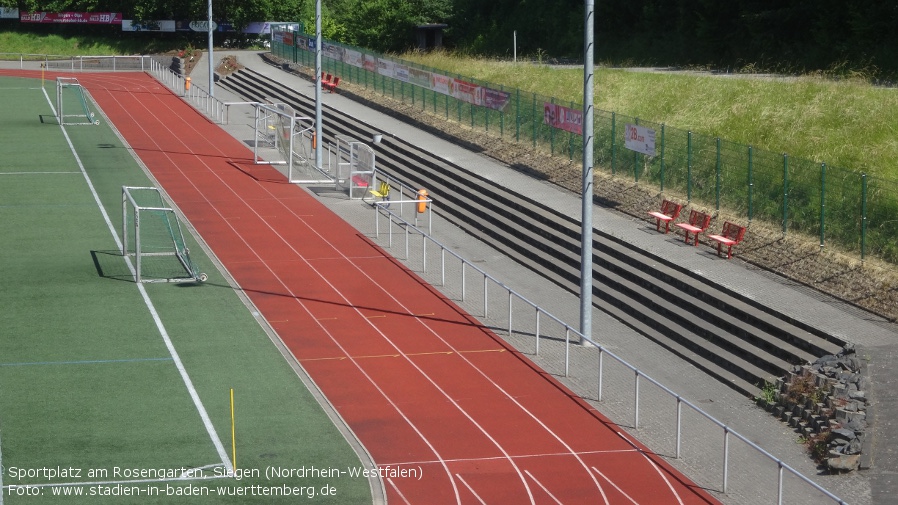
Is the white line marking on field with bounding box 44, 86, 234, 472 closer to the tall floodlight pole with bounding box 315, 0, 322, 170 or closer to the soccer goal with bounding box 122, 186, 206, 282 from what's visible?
the soccer goal with bounding box 122, 186, 206, 282

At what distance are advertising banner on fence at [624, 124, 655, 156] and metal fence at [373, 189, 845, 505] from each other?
645 cm

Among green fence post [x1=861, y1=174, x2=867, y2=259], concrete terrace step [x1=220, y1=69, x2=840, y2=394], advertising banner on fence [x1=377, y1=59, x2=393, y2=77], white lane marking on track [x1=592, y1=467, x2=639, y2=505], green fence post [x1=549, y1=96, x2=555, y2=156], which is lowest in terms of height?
white lane marking on track [x1=592, y1=467, x2=639, y2=505]

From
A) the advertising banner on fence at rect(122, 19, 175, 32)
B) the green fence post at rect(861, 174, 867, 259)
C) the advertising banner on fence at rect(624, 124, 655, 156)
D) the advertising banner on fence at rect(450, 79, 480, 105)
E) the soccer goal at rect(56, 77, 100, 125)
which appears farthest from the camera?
the advertising banner on fence at rect(122, 19, 175, 32)

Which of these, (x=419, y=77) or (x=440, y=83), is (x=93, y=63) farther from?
(x=440, y=83)

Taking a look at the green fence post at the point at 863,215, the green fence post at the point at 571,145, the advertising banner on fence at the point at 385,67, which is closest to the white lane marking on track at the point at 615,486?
the green fence post at the point at 863,215

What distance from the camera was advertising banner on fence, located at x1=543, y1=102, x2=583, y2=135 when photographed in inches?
1362

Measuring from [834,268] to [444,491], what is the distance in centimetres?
1150

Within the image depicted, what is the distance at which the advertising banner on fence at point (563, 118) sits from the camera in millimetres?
34594

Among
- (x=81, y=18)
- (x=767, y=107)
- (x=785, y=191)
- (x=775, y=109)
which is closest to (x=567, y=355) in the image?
(x=785, y=191)

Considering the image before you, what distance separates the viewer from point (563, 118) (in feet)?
116

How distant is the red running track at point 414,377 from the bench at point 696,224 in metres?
5.85

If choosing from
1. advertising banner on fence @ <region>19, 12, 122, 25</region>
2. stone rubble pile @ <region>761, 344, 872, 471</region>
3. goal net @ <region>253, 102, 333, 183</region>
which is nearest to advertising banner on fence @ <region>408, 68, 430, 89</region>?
goal net @ <region>253, 102, 333, 183</region>

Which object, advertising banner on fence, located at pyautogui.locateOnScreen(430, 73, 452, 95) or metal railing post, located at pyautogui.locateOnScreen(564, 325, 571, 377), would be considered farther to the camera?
advertising banner on fence, located at pyautogui.locateOnScreen(430, 73, 452, 95)

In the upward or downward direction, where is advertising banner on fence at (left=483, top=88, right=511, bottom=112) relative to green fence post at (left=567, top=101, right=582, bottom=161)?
upward
